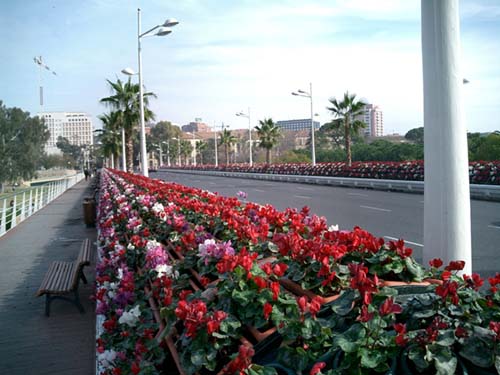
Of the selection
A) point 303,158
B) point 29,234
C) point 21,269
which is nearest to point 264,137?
point 303,158

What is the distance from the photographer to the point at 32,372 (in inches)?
202

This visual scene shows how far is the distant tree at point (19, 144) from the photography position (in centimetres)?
7925

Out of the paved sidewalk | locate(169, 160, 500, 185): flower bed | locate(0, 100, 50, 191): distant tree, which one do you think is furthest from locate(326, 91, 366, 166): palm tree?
locate(0, 100, 50, 191): distant tree

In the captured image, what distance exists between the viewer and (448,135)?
132 inches

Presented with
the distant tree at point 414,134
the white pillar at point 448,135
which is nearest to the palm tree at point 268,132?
the distant tree at point 414,134

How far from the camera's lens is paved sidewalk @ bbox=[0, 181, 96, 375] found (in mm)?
5340

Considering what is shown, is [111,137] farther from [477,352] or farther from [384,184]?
[477,352]

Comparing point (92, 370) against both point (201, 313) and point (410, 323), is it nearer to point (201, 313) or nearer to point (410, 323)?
point (201, 313)

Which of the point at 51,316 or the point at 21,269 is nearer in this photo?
the point at 51,316

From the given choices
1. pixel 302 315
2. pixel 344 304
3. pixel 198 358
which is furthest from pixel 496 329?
pixel 198 358

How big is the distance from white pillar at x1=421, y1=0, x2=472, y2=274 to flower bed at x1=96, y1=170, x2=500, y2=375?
64cm

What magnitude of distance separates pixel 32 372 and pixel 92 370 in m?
0.61

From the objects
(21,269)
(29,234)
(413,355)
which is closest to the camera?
(413,355)

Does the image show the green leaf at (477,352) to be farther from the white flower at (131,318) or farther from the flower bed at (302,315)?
the white flower at (131,318)
